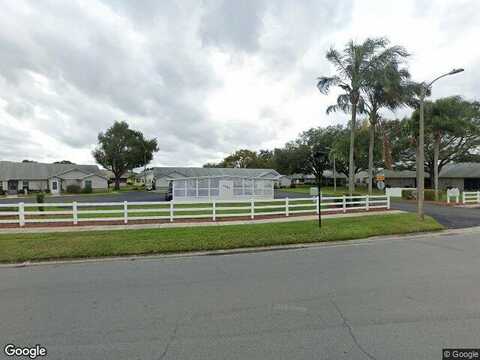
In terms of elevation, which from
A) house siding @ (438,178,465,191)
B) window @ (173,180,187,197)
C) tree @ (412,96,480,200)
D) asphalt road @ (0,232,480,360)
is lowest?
asphalt road @ (0,232,480,360)

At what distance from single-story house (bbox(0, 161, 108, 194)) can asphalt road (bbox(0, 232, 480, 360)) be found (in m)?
46.0

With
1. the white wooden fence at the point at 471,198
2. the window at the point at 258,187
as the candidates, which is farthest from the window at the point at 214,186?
the white wooden fence at the point at 471,198

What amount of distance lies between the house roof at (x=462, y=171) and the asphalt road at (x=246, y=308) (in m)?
44.4

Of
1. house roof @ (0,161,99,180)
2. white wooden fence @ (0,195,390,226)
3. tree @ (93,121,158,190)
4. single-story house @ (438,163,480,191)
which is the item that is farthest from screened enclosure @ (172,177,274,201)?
single-story house @ (438,163,480,191)

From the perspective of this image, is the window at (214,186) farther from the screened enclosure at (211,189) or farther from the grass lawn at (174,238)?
the grass lawn at (174,238)

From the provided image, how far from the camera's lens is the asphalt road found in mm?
2844

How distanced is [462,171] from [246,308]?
51.9 meters

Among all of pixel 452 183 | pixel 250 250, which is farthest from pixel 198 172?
pixel 250 250

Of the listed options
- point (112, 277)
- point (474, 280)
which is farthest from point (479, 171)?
point (112, 277)

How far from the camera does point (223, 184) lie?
2625 centimetres

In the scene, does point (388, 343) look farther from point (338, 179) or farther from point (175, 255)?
point (338, 179)

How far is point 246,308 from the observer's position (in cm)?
376

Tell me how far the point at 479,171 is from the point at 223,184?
4061 centimetres

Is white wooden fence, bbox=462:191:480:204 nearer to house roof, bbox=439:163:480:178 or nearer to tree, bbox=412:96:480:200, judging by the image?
tree, bbox=412:96:480:200
